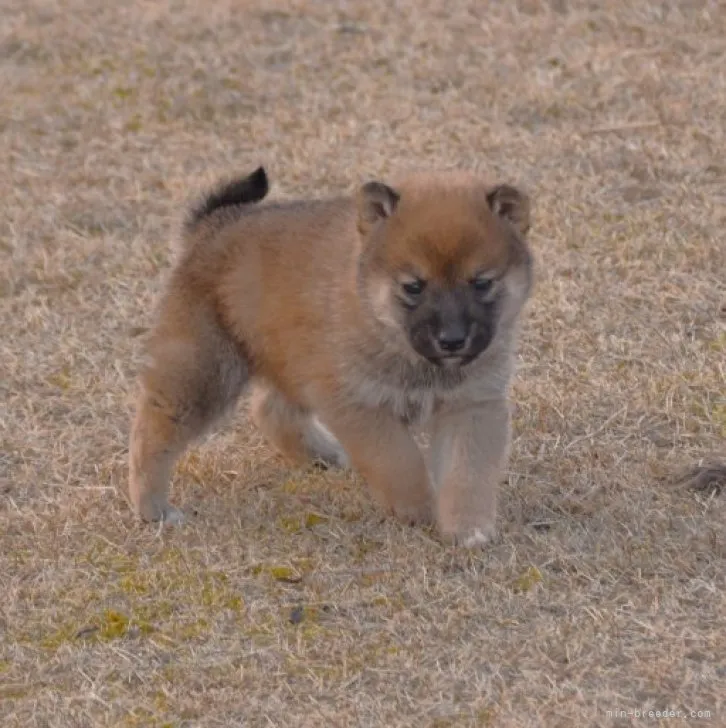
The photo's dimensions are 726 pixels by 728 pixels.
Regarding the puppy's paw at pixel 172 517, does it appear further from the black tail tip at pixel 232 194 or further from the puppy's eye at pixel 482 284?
the puppy's eye at pixel 482 284

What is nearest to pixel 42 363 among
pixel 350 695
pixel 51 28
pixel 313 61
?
pixel 350 695

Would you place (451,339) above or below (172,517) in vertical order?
above

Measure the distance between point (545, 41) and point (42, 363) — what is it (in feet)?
14.8

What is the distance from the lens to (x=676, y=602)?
4.71 meters

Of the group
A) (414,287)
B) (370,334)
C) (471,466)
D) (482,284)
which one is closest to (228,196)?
(370,334)

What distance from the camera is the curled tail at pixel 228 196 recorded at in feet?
19.4

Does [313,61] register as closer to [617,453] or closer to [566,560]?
[617,453]

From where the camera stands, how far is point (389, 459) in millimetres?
5234

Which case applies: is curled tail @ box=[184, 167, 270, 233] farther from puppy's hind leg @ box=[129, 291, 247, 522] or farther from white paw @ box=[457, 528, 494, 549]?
white paw @ box=[457, 528, 494, 549]

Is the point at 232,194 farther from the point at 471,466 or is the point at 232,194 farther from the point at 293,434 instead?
the point at 471,466

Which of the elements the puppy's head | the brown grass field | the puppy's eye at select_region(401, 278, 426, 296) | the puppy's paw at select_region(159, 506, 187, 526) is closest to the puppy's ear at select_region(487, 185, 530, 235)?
the puppy's head

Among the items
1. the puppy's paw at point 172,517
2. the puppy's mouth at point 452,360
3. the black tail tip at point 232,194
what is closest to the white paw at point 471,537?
the puppy's mouth at point 452,360

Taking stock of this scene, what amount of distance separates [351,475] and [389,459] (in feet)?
2.17

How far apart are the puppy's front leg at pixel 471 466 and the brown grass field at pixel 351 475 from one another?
9 centimetres
